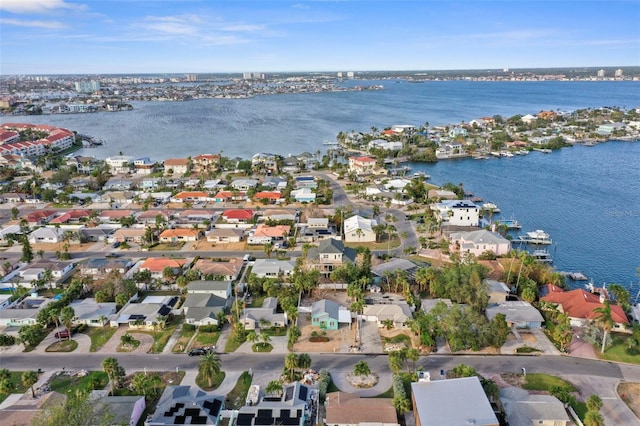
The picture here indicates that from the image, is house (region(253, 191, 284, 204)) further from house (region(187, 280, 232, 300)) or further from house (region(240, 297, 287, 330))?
house (region(240, 297, 287, 330))

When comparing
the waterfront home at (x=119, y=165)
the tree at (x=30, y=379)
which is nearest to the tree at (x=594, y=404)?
the tree at (x=30, y=379)

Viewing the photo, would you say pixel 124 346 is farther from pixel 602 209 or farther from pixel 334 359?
pixel 602 209

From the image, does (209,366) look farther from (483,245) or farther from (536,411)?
(483,245)

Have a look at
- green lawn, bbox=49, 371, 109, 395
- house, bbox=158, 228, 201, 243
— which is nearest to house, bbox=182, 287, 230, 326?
green lawn, bbox=49, 371, 109, 395

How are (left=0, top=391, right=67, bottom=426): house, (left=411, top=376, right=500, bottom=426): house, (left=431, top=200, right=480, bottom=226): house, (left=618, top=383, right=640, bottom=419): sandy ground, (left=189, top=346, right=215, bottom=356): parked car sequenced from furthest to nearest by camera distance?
(left=431, top=200, right=480, bottom=226): house
(left=189, top=346, right=215, bottom=356): parked car
(left=618, top=383, right=640, bottom=419): sandy ground
(left=0, top=391, right=67, bottom=426): house
(left=411, top=376, right=500, bottom=426): house

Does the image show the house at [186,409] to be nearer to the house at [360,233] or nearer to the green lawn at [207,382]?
the green lawn at [207,382]
